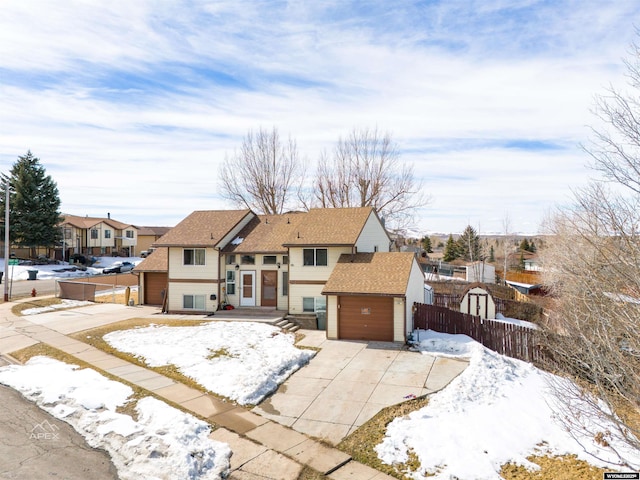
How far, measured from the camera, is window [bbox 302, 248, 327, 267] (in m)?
23.2

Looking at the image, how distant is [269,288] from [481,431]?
53.1ft

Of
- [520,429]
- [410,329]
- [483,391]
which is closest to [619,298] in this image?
[520,429]

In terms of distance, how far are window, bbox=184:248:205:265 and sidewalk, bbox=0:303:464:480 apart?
26.7 feet

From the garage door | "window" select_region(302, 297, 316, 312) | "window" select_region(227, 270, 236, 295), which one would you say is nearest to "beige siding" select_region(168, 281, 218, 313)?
"window" select_region(227, 270, 236, 295)

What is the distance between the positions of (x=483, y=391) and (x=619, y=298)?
22.7 ft

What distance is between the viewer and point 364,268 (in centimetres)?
2133

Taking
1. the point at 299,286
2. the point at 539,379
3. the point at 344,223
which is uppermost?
the point at 344,223

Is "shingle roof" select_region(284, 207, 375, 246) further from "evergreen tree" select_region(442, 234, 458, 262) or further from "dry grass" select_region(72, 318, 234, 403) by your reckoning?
"evergreen tree" select_region(442, 234, 458, 262)

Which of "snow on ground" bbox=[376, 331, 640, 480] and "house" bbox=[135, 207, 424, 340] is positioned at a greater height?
"house" bbox=[135, 207, 424, 340]

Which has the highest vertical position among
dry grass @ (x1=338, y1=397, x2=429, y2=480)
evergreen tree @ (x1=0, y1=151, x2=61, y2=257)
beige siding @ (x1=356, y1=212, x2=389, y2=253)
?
evergreen tree @ (x1=0, y1=151, x2=61, y2=257)

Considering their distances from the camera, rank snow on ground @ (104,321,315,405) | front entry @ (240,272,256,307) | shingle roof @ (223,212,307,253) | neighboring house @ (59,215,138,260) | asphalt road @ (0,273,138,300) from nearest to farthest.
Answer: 1. snow on ground @ (104,321,315,405)
2. shingle roof @ (223,212,307,253)
3. front entry @ (240,272,256,307)
4. asphalt road @ (0,273,138,300)
5. neighboring house @ (59,215,138,260)

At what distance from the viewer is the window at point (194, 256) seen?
25.7 metres

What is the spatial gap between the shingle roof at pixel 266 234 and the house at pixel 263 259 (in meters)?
0.06

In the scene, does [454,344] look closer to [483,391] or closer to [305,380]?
[483,391]
